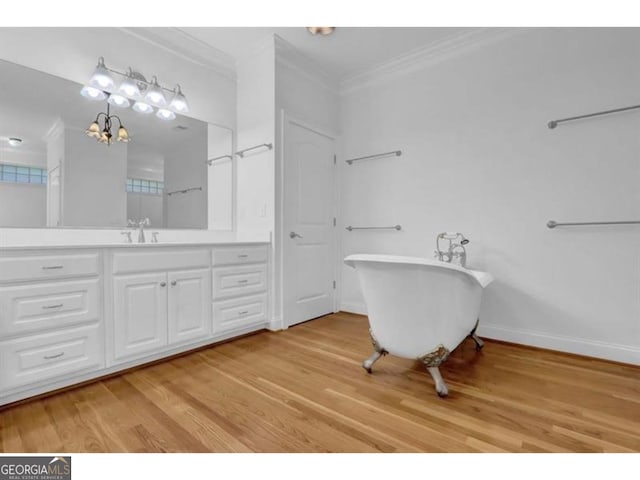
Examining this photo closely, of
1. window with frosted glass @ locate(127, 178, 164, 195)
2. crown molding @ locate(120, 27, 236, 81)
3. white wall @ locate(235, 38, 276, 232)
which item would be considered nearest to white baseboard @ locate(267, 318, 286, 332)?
white wall @ locate(235, 38, 276, 232)

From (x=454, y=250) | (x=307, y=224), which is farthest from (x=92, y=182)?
(x=454, y=250)

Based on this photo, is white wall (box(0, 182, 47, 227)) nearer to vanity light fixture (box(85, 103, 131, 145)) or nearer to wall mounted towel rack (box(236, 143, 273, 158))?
vanity light fixture (box(85, 103, 131, 145))

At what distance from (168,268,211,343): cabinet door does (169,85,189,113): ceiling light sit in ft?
4.47

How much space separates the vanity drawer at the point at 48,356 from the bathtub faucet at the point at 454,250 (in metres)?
2.37

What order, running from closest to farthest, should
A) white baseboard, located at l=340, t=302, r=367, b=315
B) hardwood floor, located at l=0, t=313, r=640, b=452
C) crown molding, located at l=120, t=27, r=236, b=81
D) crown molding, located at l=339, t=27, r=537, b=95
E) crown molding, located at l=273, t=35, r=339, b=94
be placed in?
hardwood floor, located at l=0, t=313, r=640, b=452
crown molding, located at l=120, t=27, r=236, b=81
crown molding, located at l=339, t=27, r=537, b=95
crown molding, located at l=273, t=35, r=339, b=94
white baseboard, located at l=340, t=302, r=367, b=315

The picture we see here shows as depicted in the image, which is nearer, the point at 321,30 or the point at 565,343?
the point at 565,343

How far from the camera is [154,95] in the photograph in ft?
7.95

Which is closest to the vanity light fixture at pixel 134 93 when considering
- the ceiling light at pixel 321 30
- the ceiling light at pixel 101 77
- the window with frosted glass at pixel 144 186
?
the ceiling light at pixel 101 77

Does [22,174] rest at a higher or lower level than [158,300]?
higher

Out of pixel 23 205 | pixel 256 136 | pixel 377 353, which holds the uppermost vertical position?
pixel 256 136

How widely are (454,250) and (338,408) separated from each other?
1.72 metres

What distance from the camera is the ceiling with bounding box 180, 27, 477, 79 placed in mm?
2531

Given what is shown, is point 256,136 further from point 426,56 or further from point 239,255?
point 426,56

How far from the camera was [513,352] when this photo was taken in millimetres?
2266
